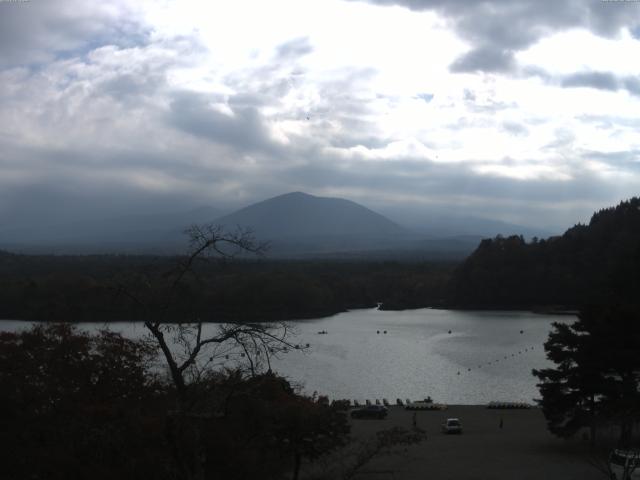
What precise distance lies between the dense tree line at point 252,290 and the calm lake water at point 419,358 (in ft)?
4.72

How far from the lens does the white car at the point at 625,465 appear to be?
597 centimetres

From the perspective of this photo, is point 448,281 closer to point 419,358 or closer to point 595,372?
point 419,358

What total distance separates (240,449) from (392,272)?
154ft

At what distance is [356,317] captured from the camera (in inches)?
1420

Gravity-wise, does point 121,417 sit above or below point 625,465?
above

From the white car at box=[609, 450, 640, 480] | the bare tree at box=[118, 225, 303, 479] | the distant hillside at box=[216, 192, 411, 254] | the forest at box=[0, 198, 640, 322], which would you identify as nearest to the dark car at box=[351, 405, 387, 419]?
the white car at box=[609, 450, 640, 480]

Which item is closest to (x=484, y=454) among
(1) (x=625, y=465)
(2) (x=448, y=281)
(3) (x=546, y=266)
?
(1) (x=625, y=465)

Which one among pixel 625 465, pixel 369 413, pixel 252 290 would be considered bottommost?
pixel 369 413

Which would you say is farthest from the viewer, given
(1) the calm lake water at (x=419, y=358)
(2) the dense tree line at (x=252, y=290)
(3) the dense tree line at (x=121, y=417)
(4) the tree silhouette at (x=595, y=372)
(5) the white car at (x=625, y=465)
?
(2) the dense tree line at (x=252, y=290)

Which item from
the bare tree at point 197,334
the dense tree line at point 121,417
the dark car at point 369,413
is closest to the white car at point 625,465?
the dense tree line at point 121,417

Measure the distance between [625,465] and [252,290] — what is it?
26.5 m

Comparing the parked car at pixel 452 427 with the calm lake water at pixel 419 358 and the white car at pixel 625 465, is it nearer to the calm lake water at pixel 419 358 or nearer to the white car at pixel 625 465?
the calm lake water at pixel 419 358

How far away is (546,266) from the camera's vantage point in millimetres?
40438

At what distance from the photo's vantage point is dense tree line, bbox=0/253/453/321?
20.0 metres
